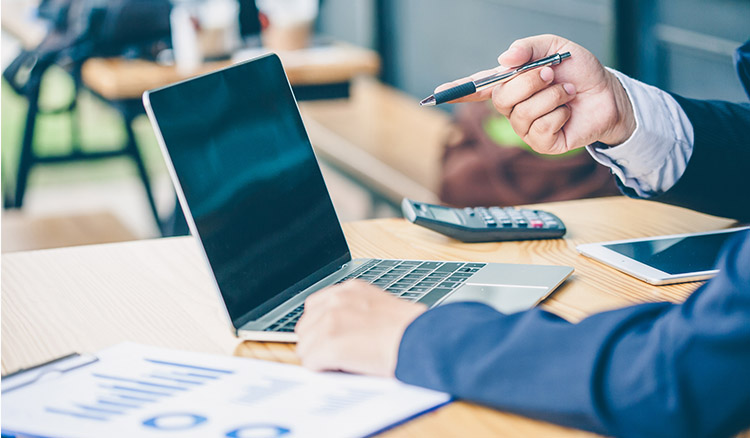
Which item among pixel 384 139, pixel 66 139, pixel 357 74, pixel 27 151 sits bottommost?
pixel 66 139

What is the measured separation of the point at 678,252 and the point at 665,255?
2 centimetres

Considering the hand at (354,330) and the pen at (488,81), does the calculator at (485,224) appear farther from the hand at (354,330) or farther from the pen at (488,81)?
the hand at (354,330)

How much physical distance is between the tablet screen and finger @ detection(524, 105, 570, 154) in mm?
139

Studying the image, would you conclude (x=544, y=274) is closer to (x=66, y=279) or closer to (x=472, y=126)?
(x=66, y=279)

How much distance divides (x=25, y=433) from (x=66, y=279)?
35 cm

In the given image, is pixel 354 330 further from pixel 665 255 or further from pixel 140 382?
pixel 665 255

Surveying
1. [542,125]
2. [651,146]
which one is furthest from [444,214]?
[651,146]

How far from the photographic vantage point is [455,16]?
3.75 meters

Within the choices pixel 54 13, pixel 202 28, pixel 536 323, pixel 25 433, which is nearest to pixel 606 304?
pixel 536 323

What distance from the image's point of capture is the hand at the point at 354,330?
63 centimetres

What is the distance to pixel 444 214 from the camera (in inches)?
40.5

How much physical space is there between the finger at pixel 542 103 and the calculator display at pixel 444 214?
0.14m

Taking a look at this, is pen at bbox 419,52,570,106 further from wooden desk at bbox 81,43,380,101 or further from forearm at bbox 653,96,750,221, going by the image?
wooden desk at bbox 81,43,380,101

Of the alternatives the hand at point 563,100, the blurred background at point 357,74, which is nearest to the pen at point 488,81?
the hand at point 563,100
